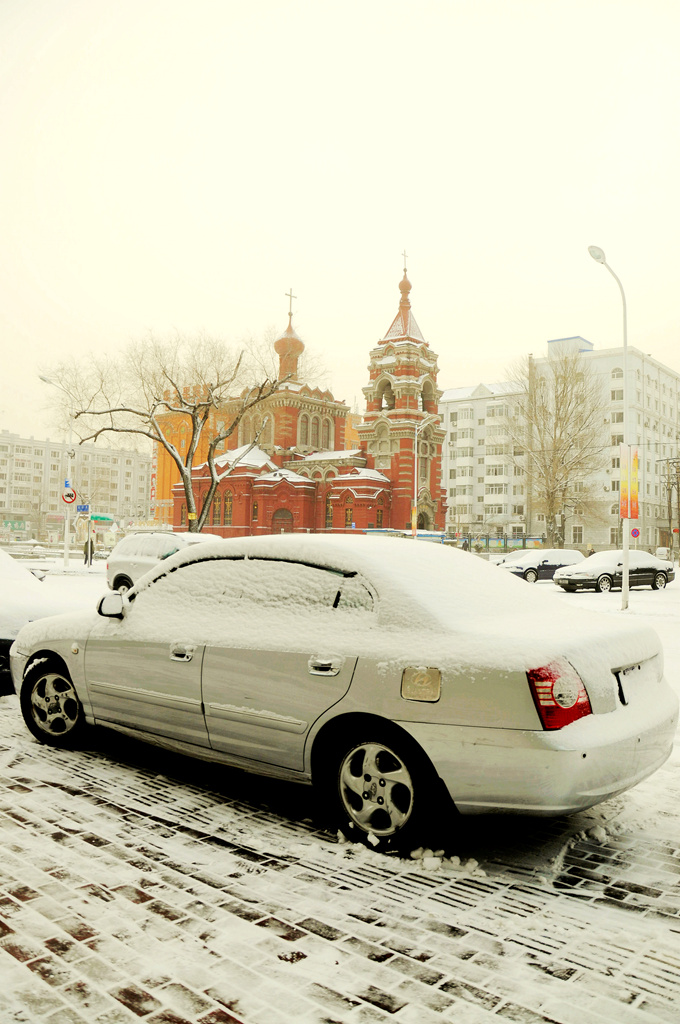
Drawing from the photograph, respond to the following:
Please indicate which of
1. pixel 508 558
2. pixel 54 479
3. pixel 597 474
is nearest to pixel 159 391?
pixel 508 558

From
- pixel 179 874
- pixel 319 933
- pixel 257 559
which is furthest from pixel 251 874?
pixel 257 559

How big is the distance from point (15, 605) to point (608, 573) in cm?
2197

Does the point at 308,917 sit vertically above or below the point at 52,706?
below

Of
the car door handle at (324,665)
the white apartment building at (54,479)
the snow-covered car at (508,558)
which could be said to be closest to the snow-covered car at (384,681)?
the car door handle at (324,665)

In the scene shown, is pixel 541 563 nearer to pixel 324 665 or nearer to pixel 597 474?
pixel 324 665

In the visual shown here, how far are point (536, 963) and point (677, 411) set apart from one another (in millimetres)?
97284

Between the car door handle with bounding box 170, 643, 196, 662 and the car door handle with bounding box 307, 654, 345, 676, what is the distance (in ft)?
2.91

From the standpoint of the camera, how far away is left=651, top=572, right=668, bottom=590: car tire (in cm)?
2752

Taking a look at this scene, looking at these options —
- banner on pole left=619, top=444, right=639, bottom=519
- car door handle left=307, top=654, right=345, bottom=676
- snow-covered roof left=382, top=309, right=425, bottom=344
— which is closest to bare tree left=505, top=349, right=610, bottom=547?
snow-covered roof left=382, top=309, right=425, bottom=344

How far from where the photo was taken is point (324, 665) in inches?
149

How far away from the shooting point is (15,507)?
14500 cm

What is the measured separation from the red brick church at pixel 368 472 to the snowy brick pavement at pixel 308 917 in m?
53.6

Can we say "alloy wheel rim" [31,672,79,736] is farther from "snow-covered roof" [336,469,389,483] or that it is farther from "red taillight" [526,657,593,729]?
"snow-covered roof" [336,469,389,483]

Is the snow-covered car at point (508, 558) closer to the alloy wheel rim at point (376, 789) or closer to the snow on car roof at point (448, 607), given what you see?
the snow on car roof at point (448, 607)
